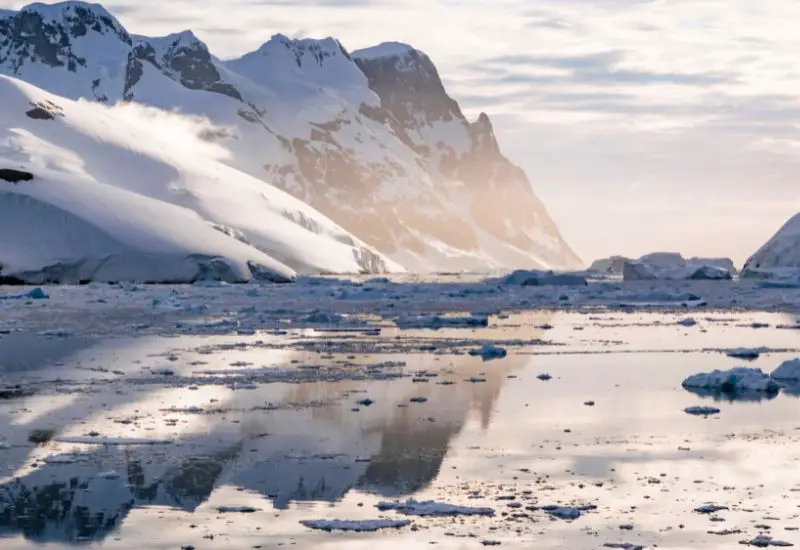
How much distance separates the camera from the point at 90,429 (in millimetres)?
20766

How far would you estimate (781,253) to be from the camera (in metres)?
136

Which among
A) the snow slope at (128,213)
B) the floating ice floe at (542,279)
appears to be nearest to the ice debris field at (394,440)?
the floating ice floe at (542,279)

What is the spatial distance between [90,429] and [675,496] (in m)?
9.17

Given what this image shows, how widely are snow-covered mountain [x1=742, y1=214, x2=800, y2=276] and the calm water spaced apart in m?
101

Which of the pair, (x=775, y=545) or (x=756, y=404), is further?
(x=756, y=404)

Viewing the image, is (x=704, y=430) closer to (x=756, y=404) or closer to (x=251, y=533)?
(x=756, y=404)

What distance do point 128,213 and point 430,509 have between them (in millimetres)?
98353

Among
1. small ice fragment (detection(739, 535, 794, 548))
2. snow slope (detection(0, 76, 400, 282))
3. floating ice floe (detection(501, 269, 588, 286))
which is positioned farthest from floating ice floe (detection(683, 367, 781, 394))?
snow slope (detection(0, 76, 400, 282))

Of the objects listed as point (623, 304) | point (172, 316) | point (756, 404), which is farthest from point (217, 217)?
point (756, 404)

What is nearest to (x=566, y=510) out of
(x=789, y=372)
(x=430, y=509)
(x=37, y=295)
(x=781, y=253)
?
(x=430, y=509)

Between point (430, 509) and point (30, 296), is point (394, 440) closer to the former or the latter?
point (430, 509)

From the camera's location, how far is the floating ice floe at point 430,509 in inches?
596

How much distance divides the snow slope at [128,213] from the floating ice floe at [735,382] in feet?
251

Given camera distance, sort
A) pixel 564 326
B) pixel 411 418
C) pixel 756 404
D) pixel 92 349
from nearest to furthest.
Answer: pixel 411 418 → pixel 756 404 → pixel 92 349 → pixel 564 326
